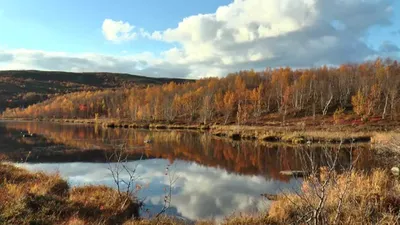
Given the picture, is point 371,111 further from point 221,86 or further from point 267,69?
point 267,69

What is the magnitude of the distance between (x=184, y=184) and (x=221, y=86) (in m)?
104

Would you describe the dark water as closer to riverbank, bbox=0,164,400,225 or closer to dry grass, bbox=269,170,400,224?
riverbank, bbox=0,164,400,225

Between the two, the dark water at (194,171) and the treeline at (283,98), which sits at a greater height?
the treeline at (283,98)

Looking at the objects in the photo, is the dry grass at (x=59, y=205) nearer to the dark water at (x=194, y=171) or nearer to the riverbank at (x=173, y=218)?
the riverbank at (x=173, y=218)

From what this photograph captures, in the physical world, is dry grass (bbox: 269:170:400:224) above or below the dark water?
above

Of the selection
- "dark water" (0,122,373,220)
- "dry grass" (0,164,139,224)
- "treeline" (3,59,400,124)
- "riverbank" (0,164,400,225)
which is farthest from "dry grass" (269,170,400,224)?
"treeline" (3,59,400,124)

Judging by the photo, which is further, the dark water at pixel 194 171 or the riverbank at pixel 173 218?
the dark water at pixel 194 171

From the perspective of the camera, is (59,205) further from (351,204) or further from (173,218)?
(351,204)

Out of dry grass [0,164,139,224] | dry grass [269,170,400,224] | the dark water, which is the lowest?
the dark water

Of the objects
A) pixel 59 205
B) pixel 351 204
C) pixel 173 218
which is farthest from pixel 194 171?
pixel 351 204

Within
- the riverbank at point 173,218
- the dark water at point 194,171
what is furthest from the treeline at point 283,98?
the riverbank at point 173,218

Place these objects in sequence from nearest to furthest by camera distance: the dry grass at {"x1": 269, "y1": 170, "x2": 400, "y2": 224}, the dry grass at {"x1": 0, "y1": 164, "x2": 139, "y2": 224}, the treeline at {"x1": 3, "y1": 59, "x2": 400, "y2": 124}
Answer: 1. the dry grass at {"x1": 0, "y1": 164, "x2": 139, "y2": 224}
2. the dry grass at {"x1": 269, "y1": 170, "x2": 400, "y2": 224}
3. the treeline at {"x1": 3, "y1": 59, "x2": 400, "y2": 124}

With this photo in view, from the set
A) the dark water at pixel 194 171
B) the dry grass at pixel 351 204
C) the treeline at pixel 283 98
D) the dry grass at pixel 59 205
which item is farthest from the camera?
the treeline at pixel 283 98

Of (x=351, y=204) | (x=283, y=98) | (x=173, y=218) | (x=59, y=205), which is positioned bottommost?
(x=173, y=218)
